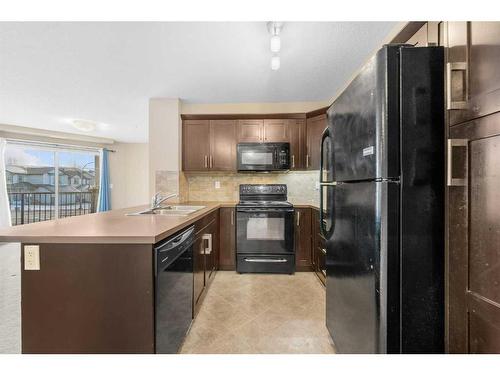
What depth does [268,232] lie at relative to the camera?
2904mm

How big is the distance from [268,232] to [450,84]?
7.65ft

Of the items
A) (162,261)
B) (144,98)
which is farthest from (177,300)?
(144,98)

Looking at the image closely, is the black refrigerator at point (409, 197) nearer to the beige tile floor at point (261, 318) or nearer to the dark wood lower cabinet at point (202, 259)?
the beige tile floor at point (261, 318)

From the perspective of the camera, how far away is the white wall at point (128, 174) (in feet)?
21.2

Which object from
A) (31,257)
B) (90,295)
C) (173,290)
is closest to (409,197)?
(173,290)

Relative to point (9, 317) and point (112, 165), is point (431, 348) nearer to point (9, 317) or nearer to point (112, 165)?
point (9, 317)

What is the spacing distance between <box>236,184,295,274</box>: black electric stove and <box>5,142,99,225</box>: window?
205 inches

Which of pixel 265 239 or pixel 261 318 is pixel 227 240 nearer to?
pixel 265 239

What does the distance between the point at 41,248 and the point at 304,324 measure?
1.90 m

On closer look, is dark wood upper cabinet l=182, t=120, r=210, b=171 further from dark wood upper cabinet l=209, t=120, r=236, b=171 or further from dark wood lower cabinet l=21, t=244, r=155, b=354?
dark wood lower cabinet l=21, t=244, r=155, b=354

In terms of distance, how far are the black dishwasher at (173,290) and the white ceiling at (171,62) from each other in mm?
1633

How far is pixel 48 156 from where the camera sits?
518cm

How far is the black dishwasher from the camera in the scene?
113 centimetres

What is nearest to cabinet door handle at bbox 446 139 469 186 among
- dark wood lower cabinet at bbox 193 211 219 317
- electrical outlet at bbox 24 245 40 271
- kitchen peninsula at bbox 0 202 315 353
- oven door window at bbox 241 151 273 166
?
kitchen peninsula at bbox 0 202 315 353
